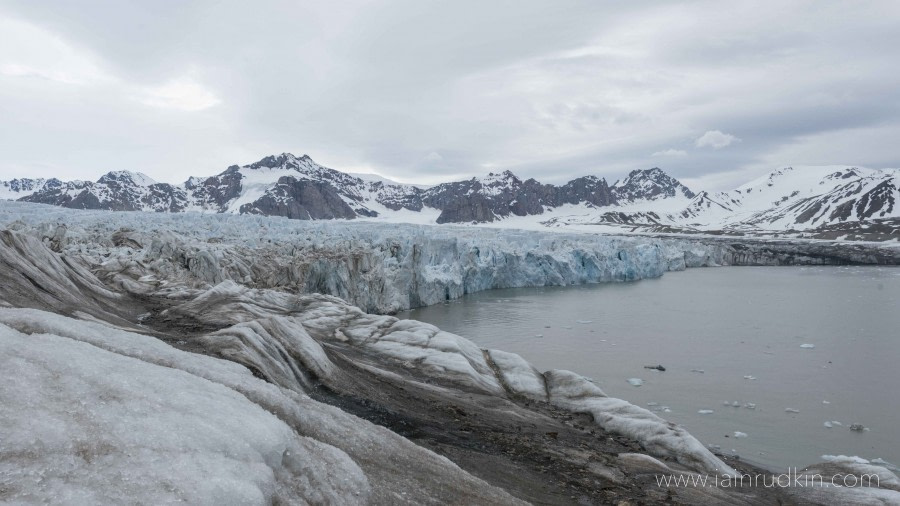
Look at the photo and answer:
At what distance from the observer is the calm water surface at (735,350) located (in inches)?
596

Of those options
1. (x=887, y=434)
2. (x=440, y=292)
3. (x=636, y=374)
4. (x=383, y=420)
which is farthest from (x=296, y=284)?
(x=887, y=434)

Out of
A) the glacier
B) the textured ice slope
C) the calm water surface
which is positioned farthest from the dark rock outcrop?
the glacier

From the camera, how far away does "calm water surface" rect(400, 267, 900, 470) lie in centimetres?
1515

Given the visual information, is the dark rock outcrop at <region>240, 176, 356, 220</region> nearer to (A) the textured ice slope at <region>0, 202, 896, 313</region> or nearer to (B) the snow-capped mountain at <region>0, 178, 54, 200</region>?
(B) the snow-capped mountain at <region>0, 178, 54, 200</region>

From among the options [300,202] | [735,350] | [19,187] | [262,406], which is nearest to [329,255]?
[735,350]

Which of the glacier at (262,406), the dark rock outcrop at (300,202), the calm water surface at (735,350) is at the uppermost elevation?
the dark rock outcrop at (300,202)

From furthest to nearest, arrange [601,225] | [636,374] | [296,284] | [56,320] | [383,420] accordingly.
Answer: [601,225] → [296,284] → [636,374] → [383,420] → [56,320]

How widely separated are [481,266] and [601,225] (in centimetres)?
12291

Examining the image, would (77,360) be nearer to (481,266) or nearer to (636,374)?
(636,374)

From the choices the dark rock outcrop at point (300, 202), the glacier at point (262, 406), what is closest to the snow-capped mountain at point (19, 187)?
the dark rock outcrop at point (300, 202)

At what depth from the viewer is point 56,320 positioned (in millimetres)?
5551

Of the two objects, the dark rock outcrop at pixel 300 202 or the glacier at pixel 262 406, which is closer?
the glacier at pixel 262 406

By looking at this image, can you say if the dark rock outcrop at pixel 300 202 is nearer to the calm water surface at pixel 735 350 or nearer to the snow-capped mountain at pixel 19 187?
the snow-capped mountain at pixel 19 187

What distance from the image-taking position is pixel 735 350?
24.8 m
